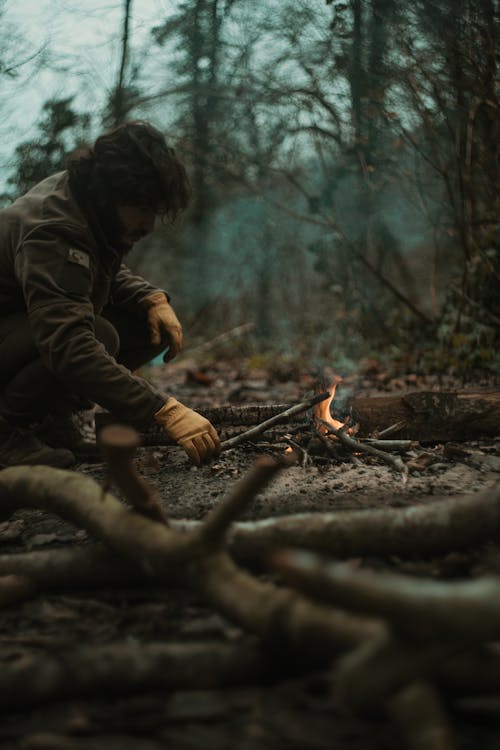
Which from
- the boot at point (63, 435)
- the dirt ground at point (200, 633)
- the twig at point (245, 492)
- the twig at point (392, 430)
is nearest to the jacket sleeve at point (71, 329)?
the dirt ground at point (200, 633)

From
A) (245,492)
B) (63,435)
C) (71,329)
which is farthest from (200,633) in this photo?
(63,435)

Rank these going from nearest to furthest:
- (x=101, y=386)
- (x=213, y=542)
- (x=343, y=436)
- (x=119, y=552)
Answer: (x=213, y=542) → (x=119, y=552) → (x=101, y=386) → (x=343, y=436)

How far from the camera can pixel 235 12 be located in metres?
4.60

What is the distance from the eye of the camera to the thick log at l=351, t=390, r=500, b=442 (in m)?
2.79

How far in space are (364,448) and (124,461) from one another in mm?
1531

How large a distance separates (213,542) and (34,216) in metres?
1.83

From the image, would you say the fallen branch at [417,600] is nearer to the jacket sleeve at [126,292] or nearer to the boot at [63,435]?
the boot at [63,435]

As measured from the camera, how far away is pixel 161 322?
3256mm

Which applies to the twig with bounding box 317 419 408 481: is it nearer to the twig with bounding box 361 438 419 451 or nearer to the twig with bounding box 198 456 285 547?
the twig with bounding box 361 438 419 451

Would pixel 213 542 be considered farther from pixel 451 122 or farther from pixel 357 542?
pixel 451 122

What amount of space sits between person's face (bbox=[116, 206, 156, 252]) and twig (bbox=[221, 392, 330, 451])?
1005 mm

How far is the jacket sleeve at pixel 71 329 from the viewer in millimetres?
2295

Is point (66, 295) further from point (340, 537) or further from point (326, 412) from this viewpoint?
point (340, 537)

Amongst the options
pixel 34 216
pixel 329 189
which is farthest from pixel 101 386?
pixel 329 189
